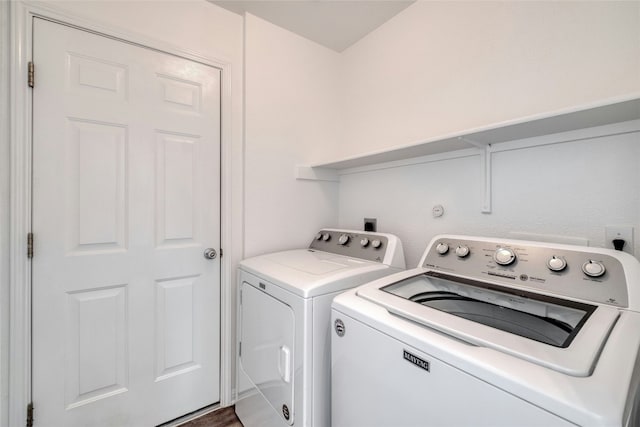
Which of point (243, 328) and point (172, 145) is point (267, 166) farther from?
point (243, 328)

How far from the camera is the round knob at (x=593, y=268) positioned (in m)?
0.87

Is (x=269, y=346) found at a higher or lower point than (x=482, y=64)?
lower

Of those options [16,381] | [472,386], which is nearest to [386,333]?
[472,386]

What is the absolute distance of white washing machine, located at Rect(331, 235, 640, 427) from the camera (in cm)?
53

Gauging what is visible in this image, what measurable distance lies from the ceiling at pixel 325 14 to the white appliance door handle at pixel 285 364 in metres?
1.99

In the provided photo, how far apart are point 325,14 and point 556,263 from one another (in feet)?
6.29

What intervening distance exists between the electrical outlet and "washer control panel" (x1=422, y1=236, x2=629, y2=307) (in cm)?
20

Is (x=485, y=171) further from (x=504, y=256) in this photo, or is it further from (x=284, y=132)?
(x=284, y=132)

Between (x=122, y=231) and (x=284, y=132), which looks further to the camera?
(x=284, y=132)

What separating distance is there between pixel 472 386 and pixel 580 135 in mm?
1115

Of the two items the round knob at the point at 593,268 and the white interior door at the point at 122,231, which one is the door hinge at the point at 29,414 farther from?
the round knob at the point at 593,268

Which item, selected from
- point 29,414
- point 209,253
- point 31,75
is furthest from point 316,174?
point 29,414

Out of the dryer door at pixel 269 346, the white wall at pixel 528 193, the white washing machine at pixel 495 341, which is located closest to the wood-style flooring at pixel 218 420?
the dryer door at pixel 269 346

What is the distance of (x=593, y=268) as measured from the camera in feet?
2.91
